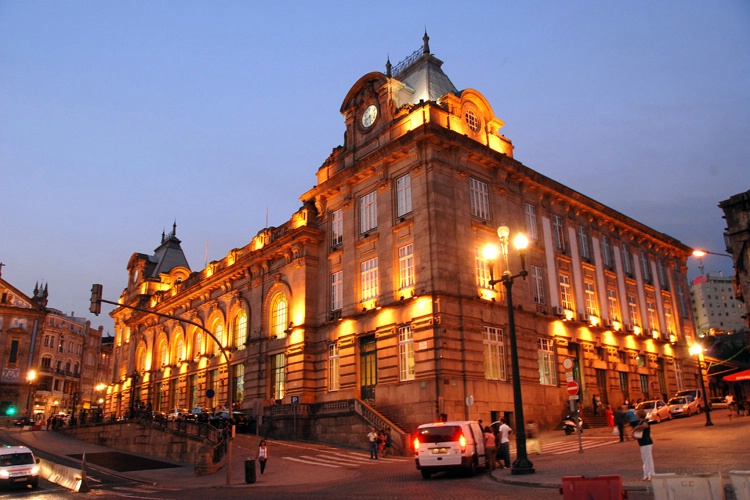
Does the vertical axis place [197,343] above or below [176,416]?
above

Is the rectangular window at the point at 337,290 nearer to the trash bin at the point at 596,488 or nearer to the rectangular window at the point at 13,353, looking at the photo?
the trash bin at the point at 596,488

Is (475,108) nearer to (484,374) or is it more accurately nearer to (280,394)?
(484,374)

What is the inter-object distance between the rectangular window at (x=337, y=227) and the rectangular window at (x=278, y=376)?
9.39m

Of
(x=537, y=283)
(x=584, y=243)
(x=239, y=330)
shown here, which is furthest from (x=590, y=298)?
(x=239, y=330)

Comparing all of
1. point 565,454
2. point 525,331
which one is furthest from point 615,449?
point 525,331

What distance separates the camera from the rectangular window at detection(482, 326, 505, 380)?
35.3m

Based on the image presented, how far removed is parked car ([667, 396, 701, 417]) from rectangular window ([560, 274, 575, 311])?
8.80 meters

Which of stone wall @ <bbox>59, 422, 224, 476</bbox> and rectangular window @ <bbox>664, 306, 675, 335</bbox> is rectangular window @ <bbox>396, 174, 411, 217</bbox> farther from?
rectangular window @ <bbox>664, 306, 675, 335</bbox>

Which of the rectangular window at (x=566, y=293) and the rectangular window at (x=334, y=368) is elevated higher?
the rectangular window at (x=566, y=293)

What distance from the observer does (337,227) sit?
4362 centimetres

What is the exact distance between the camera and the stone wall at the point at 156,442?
28281mm

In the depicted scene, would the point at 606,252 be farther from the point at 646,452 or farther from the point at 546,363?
the point at 646,452

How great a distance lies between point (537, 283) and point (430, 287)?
10855mm

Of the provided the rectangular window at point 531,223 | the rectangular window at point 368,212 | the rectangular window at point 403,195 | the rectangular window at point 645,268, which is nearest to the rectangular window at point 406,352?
the rectangular window at point 403,195
